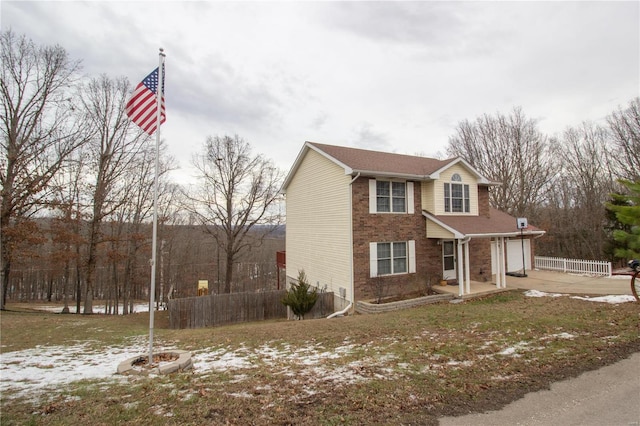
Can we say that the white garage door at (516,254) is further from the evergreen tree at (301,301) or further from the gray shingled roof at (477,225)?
Answer: the evergreen tree at (301,301)

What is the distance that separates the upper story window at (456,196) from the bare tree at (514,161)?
1554 cm

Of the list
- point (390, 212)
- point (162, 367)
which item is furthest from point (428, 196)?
point (162, 367)

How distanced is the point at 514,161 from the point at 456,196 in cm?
1837

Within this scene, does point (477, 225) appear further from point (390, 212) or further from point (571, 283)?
point (571, 283)

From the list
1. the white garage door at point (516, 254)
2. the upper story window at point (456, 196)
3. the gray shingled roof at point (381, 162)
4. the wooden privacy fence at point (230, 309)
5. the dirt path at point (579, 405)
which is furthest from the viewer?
the white garage door at point (516, 254)

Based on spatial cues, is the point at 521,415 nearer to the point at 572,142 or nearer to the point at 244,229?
the point at 244,229

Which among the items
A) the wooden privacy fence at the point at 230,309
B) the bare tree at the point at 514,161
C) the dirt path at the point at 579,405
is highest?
the bare tree at the point at 514,161

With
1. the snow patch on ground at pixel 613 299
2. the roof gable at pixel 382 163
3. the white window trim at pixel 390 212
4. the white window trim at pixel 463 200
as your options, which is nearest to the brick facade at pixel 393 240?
the white window trim at pixel 390 212

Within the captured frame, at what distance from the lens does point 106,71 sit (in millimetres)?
19609

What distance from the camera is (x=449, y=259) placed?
15.4 metres

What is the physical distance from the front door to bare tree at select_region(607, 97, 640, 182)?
20536 mm

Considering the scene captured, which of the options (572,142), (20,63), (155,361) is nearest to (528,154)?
(572,142)

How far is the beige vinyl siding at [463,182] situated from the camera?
1488 centimetres

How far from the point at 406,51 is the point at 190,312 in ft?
48.7
